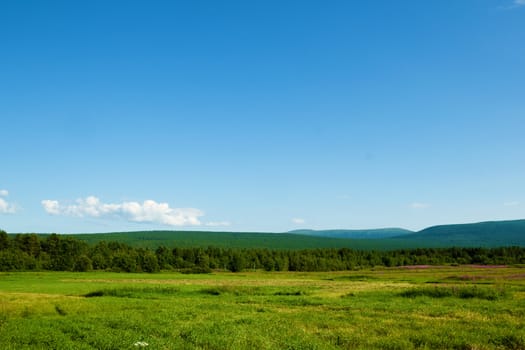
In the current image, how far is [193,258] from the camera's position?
130m

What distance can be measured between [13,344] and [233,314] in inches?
495

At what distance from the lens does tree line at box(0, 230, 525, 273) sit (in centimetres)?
10906

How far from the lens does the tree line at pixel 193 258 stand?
109062mm

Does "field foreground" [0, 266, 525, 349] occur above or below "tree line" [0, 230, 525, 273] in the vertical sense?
above

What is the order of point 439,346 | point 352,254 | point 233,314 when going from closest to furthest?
point 439,346
point 233,314
point 352,254

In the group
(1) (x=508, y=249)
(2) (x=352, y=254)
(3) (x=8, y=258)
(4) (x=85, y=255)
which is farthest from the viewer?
(2) (x=352, y=254)

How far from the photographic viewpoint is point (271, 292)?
46.0m

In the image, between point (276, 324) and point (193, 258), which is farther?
point (193, 258)

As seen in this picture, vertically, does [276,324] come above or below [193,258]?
above

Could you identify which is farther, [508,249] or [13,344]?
[508,249]

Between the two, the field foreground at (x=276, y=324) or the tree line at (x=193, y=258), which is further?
the tree line at (x=193, y=258)

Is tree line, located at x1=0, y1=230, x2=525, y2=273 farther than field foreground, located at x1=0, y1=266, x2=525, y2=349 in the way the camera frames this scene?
Yes

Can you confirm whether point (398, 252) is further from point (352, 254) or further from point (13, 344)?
point (13, 344)

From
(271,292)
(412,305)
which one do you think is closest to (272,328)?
(412,305)
